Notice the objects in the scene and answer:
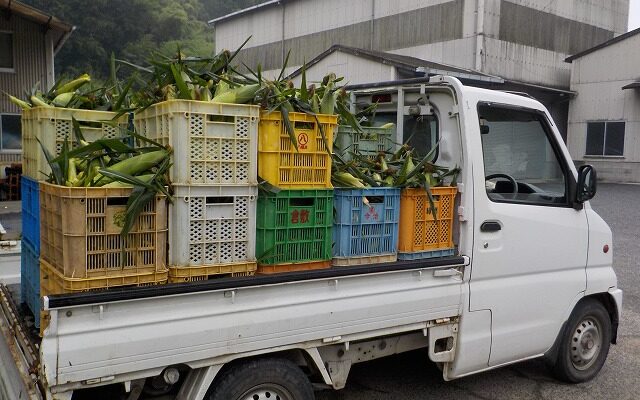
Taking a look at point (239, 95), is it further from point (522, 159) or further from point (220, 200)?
point (522, 159)

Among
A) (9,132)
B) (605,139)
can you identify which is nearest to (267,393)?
(9,132)

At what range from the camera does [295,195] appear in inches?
130

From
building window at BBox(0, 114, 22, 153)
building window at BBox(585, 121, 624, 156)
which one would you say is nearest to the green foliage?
building window at BBox(0, 114, 22, 153)

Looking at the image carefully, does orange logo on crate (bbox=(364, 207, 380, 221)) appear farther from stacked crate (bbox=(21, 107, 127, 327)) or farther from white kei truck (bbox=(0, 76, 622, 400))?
stacked crate (bbox=(21, 107, 127, 327))

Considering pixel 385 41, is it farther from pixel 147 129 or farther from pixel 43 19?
pixel 147 129

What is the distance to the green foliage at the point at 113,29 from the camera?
130 ft

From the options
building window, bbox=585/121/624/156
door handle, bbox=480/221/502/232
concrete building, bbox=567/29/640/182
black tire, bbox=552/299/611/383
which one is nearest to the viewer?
door handle, bbox=480/221/502/232

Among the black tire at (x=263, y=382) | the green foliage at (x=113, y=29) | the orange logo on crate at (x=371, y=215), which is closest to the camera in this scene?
the black tire at (x=263, y=382)

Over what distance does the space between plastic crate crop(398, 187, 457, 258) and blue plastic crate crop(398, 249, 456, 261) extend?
0.02 m

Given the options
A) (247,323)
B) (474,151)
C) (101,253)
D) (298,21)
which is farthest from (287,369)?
(298,21)

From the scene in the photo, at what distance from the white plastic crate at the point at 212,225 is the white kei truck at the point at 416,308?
17 centimetres

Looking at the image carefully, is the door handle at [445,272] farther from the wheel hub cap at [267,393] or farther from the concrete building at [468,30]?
the concrete building at [468,30]

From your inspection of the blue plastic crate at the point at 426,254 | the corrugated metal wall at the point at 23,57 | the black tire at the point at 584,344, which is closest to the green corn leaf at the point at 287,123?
the blue plastic crate at the point at 426,254

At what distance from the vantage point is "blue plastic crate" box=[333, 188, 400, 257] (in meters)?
3.53
